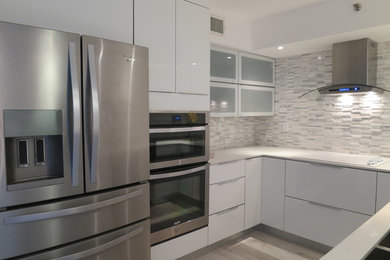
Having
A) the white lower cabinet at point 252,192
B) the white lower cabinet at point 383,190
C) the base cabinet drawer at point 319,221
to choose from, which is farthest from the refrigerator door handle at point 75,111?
the white lower cabinet at point 383,190

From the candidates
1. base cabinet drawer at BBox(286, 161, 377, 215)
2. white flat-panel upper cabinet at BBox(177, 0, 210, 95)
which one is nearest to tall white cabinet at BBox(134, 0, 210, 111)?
white flat-panel upper cabinet at BBox(177, 0, 210, 95)

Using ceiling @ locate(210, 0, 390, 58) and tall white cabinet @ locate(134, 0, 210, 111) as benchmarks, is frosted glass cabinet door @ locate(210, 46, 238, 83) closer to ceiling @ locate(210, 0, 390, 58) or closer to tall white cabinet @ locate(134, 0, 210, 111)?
ceiling @ locate(210, 0, 390, 58)

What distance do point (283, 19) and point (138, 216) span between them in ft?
8.37

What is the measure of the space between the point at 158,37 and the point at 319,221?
2.29 metres

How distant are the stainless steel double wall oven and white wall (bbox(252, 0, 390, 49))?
4.56ft

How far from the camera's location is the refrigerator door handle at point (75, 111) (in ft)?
4.53

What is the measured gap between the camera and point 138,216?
68.9 inches

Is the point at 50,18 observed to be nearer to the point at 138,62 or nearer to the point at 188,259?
the point at 138,62

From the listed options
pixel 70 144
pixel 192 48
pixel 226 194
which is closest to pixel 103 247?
pixel 70 144

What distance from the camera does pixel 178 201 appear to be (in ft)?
7.34

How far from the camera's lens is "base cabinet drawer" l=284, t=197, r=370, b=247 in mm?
2449

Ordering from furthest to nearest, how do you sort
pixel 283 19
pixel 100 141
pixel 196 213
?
pixel 283 19 < pixel 196 213 < pixel 100 141

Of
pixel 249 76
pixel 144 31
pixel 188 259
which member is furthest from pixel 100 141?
pixel 249 76

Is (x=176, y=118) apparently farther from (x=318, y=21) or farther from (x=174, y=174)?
(x=318, y=21)
